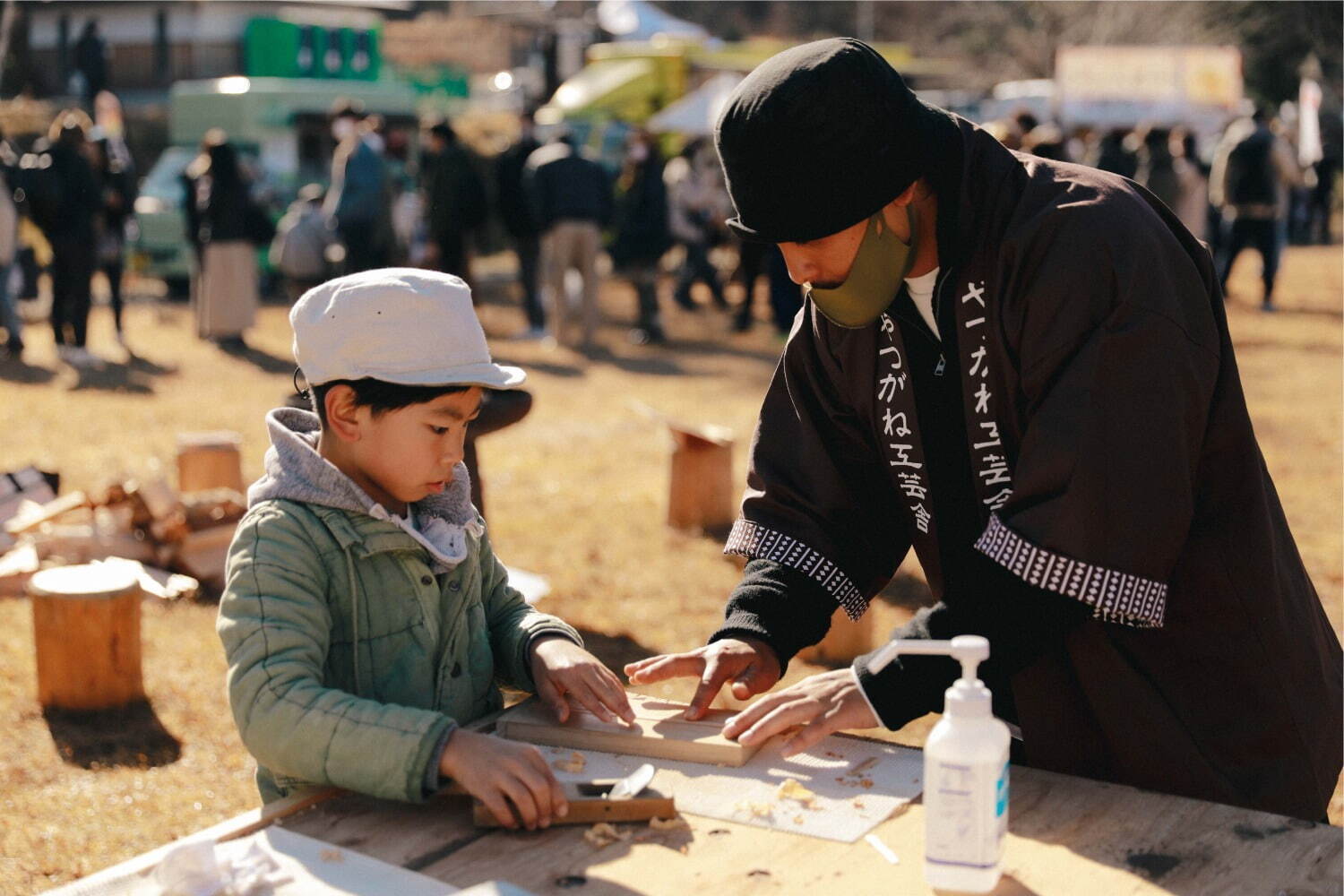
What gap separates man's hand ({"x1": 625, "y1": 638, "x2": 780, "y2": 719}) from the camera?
2.20 meters

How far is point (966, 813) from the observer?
1.59 meters

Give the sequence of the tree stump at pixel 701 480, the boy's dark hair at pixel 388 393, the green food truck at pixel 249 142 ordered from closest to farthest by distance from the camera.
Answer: the boy's dark hair at pixel 388 393
the tree stump at pixel 701 480
the green food truck at pixel 249 142

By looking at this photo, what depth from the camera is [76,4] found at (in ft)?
94.6

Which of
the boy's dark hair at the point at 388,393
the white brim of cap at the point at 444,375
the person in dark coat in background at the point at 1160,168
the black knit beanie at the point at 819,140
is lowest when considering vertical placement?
the person in dark coat in background at the point at 1160,168

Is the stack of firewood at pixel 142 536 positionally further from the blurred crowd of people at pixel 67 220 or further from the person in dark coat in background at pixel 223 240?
the person in dark coat in background at pixel 223 240

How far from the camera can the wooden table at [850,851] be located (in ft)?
5.49

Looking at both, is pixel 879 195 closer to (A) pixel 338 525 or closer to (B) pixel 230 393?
(A) pixel 338 525

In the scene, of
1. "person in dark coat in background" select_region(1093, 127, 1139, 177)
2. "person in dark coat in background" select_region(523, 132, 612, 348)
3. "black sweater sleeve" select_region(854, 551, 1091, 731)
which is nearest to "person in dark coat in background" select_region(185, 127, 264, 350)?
"person in dark coat in background" select_region(523, 132, 612, 348)

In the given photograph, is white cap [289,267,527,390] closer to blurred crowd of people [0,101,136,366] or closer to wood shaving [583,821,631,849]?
wood shaving [583,821,631,849]

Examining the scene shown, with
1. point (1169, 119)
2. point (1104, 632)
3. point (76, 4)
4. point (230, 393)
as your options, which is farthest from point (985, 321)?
point (76, 4)

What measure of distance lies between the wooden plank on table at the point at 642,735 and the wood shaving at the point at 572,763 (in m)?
0.05

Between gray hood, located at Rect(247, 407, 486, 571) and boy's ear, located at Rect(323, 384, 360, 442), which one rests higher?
boy's ear, located at Rect(323, 384, 360, 442)

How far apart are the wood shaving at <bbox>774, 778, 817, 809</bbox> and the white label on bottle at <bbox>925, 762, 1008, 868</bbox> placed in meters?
0.30

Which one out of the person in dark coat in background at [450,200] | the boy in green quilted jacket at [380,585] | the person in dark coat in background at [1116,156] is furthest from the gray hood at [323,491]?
the person in dark coat in background at [1116,156]
